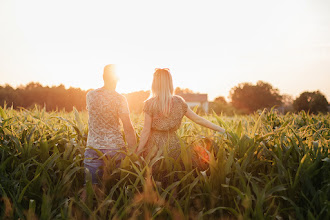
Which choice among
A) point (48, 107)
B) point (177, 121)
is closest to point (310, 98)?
point (48, 107)

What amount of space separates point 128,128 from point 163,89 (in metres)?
0.61

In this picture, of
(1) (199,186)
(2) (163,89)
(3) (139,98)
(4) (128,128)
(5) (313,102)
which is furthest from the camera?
(5) (313,102)

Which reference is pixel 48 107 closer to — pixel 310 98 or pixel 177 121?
pixel 177 121

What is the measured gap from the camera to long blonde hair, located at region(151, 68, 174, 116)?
9.69ft

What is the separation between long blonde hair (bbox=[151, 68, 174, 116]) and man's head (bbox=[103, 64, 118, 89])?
0.46 meters

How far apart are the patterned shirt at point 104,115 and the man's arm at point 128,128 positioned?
0.06 m

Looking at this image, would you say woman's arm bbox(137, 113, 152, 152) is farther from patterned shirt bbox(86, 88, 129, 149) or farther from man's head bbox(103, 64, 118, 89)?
man's head bbox(103, 64, 118, 89)

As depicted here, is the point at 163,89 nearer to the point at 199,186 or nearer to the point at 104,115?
the point at 104,115

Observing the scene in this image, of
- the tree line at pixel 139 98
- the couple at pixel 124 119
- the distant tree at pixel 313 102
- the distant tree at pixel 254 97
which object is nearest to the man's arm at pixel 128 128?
the couple at pixel 124 119

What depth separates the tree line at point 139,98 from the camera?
18.6 metres

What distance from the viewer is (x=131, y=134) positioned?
10.2ft

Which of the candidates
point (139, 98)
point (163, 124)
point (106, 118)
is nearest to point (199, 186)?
point (163, 124)

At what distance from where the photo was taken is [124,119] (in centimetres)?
305

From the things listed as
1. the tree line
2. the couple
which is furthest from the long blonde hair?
the tree line
